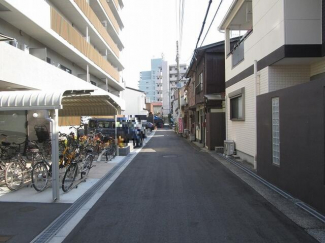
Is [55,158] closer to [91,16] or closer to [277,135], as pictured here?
[277,135]

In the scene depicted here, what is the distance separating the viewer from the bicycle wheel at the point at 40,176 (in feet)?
23.7

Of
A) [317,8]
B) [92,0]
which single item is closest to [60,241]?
[317,8]

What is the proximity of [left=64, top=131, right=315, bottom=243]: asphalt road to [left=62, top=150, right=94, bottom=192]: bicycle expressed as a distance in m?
0.99

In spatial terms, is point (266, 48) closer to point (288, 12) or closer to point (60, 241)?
point (288, 12)

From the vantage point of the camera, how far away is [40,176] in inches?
295

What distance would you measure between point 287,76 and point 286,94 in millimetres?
2818

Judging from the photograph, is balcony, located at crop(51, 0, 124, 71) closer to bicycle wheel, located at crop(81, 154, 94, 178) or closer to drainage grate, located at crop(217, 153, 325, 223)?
bicycle wheel, located at crop(81, 154, 94, 178)

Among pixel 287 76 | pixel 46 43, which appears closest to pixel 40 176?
pixel 287 76

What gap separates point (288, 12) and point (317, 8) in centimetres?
83

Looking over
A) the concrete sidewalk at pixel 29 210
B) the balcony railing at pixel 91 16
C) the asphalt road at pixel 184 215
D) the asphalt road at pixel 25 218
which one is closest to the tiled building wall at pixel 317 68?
the asphalt road at pixel 184 215

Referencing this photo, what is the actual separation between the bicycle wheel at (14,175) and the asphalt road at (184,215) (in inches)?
88.7

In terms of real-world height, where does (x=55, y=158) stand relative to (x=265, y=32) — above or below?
below

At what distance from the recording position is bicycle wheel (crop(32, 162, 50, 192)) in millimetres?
7219

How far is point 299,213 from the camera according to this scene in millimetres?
5590
